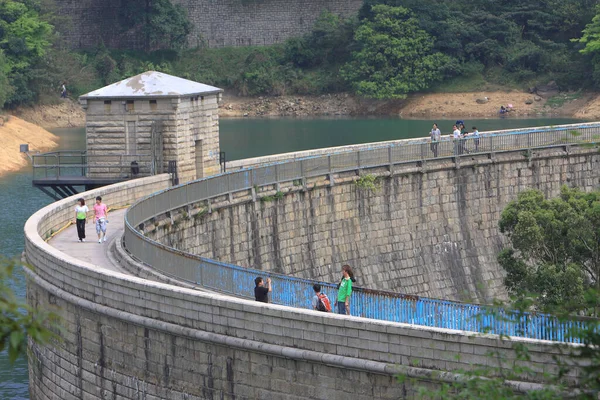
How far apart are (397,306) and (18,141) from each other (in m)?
73.6

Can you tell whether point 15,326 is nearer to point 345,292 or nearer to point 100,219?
point 345,292

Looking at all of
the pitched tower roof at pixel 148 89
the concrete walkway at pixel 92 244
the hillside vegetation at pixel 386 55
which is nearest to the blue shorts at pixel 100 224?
the concrete walkway at pixel 92 244

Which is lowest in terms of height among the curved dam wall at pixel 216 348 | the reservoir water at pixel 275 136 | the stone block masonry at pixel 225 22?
the reservoir water at pixel 275 136

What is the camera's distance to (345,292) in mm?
26141

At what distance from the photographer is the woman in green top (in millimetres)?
26031

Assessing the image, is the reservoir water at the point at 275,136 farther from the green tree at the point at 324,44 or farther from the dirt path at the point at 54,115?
the green tree at the point at 324,44

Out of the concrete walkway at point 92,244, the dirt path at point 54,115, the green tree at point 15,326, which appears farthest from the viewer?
the dirt path at point 54,115

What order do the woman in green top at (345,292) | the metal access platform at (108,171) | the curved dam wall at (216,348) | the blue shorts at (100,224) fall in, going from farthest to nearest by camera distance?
1. the metal access platform at (108,171)
2. the blue shorts at (100,224)
3. the woman in green top at (345,292)
4. the curved dam wall at (216,348)

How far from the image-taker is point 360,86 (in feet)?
400

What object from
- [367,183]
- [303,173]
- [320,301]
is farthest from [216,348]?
[367,183]

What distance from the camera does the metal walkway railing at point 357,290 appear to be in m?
23.2

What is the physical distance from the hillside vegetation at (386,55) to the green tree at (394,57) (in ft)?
0.34

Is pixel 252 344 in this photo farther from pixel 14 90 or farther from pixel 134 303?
pixel 14 90

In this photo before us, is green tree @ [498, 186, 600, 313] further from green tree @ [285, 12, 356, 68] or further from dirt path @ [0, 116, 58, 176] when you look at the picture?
green tree @ [285, 12, 356, 68]
